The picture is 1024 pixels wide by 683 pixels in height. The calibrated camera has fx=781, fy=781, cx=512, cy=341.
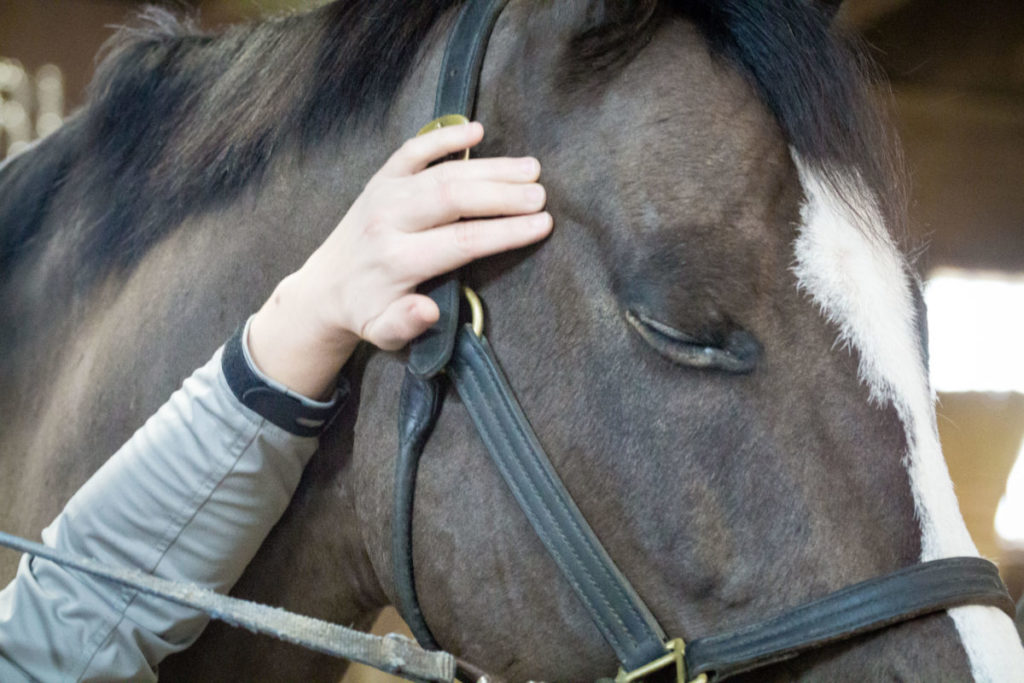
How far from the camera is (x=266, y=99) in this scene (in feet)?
2.60

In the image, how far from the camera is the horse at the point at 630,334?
556 millimetres

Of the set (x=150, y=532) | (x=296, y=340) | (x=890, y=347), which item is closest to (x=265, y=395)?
(x=296, y=340)

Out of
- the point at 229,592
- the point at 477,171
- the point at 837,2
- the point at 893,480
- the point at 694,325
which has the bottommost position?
the point at 229,592

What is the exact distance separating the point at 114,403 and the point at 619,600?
562mm

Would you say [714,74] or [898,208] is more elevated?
[714,74]

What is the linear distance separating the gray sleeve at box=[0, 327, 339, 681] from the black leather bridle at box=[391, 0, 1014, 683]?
0.44 ft

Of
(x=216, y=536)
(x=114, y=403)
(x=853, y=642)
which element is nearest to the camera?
(x=853, y=642)

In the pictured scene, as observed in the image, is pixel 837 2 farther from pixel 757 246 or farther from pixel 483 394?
pixel 483 394

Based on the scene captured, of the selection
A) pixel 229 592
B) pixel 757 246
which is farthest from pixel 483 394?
pixel 229 592

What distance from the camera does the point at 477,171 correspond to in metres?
0.60

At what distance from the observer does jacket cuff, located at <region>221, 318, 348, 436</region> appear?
2.09 feet

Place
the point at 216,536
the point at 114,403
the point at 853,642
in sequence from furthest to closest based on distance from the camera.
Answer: the point at 114,403, the point at 216,536, the point at 853,642

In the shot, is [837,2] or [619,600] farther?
[837,2]

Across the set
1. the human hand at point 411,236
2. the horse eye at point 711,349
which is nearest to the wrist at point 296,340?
the human hand at point 411,236
